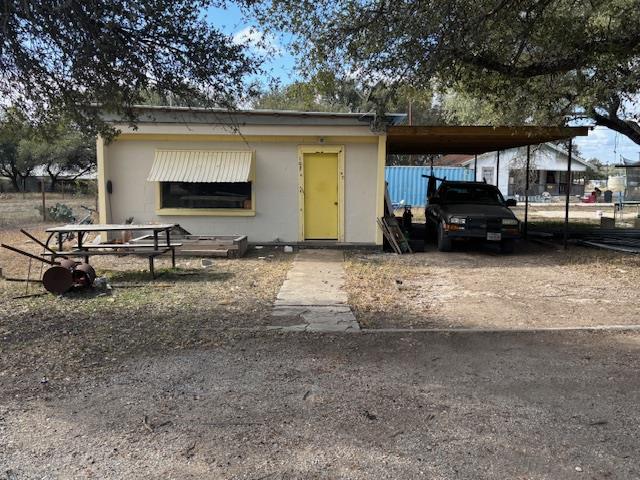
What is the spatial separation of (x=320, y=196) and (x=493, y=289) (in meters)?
5.40

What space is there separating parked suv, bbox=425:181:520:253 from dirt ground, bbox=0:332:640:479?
20.6 feet

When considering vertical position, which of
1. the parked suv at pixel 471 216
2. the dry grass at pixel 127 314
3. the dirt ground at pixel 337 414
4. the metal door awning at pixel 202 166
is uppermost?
the metal door awning at pixel 202 166

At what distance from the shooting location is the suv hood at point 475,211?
38.2ft

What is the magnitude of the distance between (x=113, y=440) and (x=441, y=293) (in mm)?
5580

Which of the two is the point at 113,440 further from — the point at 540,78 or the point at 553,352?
the point at 540,78

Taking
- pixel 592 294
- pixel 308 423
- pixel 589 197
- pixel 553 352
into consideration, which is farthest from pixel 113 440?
pixel 589 197

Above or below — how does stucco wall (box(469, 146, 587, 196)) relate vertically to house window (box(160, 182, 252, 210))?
above

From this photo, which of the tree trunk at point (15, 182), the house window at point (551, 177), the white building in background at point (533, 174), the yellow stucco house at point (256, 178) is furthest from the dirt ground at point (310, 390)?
the tree trunk at point (15, 182)

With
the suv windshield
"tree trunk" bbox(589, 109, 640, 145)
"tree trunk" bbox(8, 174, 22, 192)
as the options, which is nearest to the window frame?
the suv windshield

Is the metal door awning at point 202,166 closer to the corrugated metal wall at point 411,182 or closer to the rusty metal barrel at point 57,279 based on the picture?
the rusty metal barrel at point 57,279

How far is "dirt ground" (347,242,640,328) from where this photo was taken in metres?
6.47

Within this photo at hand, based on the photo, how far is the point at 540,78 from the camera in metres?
11.4

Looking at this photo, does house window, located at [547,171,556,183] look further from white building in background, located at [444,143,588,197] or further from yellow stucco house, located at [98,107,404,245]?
yellow stucco house, located at [98,107,404,245]

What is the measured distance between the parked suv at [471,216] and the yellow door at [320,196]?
8.18ft
